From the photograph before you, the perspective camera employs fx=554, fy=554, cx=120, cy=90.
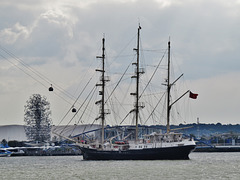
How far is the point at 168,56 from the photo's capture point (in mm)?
119500

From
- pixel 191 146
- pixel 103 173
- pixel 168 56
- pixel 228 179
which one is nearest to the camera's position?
pixel 228 179

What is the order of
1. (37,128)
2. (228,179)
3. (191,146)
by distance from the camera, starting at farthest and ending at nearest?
(37,128) < (191,146) < (228,179)

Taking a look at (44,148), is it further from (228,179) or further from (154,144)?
(228,179)

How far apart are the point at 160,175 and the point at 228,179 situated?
956 cm

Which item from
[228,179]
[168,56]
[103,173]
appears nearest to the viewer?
[228,179]

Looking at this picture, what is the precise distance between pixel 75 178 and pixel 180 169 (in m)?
18.4

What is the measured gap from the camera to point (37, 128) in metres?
198

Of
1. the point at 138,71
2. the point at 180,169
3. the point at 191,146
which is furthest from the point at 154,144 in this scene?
the point at 180,169

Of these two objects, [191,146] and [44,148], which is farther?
[44,148]

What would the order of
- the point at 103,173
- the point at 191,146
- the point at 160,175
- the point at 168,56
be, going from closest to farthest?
1. the point at 160,175
2. the point at 103,173
3. the point at 191,146
4. the point at 168,56

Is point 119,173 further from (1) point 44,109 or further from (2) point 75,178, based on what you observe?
(1) point 44,109

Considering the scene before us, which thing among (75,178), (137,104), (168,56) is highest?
(168,56)

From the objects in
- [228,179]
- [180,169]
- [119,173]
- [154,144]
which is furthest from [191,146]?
[228,179]

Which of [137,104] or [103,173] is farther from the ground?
[137,104]
